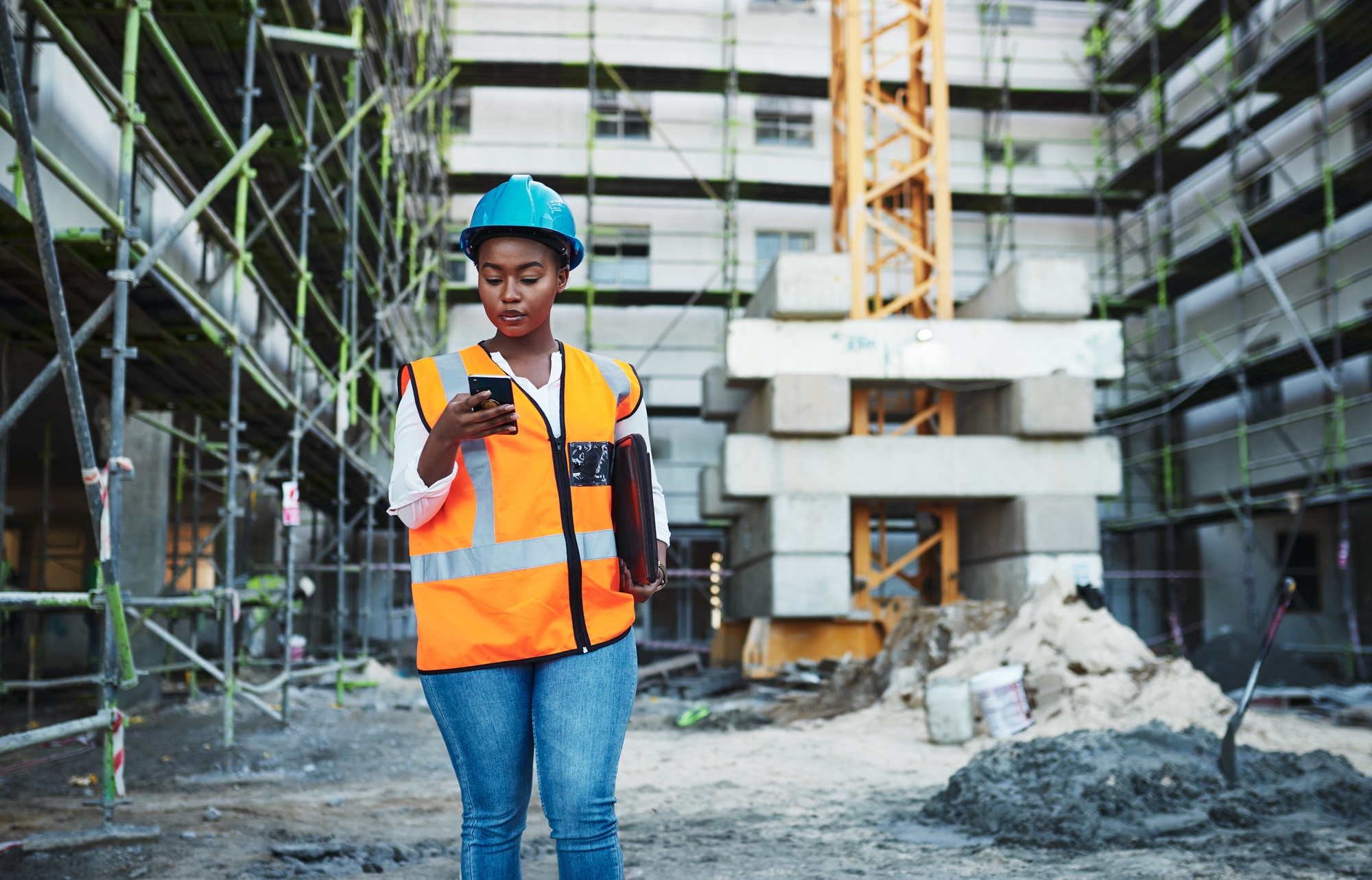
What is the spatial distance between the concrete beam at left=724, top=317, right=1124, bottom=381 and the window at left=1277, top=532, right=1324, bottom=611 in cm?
732

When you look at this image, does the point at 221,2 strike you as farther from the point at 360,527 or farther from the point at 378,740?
the point at 360,527

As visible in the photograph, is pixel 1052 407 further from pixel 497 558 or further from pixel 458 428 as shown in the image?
pixel 458 428

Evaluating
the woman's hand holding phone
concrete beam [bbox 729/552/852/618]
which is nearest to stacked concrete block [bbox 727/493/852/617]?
concrete beam [bbox 729/552/852/618]

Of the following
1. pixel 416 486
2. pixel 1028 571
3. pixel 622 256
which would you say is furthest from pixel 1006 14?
pixel 416 486

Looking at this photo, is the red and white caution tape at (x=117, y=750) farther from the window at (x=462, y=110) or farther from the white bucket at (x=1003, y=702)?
the window at (x=462, y=110)

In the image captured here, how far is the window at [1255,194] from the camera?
20073mm

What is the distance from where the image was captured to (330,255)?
14172 mm

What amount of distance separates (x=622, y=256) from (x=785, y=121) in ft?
15.1

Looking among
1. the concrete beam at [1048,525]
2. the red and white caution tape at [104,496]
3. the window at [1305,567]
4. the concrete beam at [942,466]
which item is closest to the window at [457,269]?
the concrete beam at [942,466]

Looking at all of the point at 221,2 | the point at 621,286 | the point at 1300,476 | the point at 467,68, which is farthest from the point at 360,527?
the point at 1300,476

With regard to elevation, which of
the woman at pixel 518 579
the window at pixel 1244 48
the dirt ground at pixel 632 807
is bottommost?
the dirt ground at pixel 632 807

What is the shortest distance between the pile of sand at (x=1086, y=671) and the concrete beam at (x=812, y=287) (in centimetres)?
551

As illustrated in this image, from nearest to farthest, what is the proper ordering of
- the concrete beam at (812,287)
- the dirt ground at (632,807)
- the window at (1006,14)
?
the dirt ground at (632,807) → the concrete beam at (812,287) → the window at (1006,14)

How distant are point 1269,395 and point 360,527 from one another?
16729 mm
